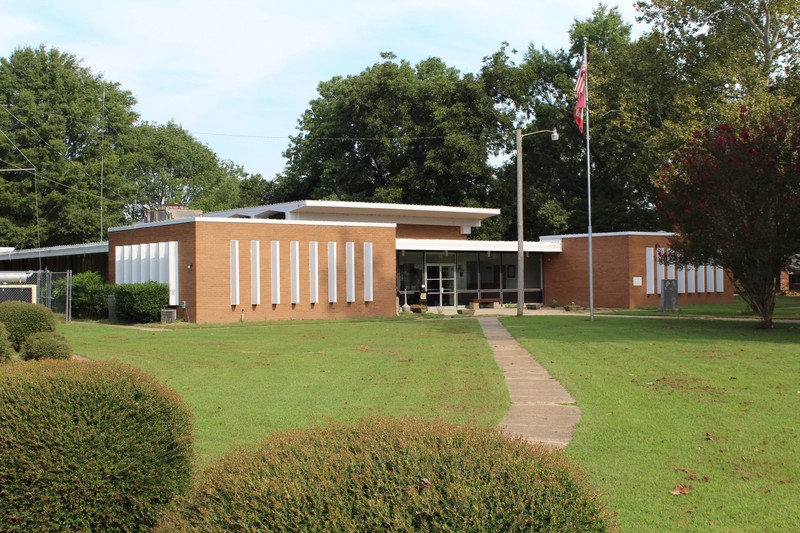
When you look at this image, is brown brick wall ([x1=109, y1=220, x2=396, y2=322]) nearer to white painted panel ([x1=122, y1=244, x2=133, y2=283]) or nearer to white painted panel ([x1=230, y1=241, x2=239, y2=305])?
white painted panel ([x1=230, y1=241, x2=239, y2=305])

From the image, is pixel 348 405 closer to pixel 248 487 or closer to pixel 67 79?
pixel 248 487

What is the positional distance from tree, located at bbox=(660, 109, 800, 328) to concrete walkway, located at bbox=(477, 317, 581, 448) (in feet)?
32.8

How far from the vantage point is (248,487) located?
3.38 m

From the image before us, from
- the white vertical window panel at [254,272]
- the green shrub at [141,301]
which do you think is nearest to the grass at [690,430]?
the white vertical window panel at [254,272]

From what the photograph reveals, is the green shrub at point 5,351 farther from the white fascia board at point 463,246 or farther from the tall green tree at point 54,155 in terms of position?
the tall green tree at point 54,155

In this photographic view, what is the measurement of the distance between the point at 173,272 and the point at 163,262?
0.92 metres

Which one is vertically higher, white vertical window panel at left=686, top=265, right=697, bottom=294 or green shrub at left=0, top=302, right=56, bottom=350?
white vertical window panel at left=686, top=265, right=697, bottom=294

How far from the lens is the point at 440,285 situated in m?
41.4

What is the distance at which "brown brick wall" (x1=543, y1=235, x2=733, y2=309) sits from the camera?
40812mm

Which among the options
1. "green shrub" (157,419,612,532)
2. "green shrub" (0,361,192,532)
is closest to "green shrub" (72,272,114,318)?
"green shrub" (0,361,192,532)

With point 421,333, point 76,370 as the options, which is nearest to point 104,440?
point 76,370

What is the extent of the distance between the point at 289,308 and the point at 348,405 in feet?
74.7

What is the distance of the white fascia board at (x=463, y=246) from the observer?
128ft

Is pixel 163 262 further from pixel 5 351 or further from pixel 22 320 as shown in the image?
pixel 5 351
